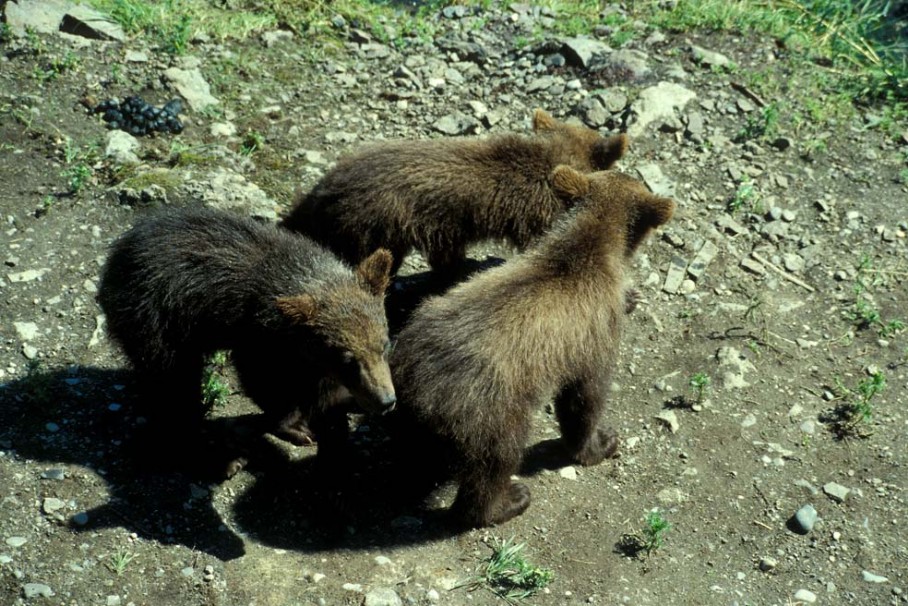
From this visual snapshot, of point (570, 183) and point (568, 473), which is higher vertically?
point (570, 183)

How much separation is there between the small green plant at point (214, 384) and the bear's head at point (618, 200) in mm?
3004

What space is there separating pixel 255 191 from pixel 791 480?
527cm

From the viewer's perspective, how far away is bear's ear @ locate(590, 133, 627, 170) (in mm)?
8453

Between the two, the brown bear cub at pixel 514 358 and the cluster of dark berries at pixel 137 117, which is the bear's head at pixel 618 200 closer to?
the brown bear cub at pixel 514 358

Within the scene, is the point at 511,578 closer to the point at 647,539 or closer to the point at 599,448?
the point at 647,539

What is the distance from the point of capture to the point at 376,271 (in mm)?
6309

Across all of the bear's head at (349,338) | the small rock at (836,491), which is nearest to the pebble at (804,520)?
the small rock at (836,491)

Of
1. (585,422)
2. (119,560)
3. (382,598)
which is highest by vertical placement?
(585,422)

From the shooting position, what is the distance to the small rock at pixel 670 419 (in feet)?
24.2

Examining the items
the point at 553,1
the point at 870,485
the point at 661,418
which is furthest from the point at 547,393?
the point at 553,1

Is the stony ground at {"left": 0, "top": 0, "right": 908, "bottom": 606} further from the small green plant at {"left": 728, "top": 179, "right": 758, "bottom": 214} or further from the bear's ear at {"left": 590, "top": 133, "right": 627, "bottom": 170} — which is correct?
the bear's ear at {"left": 590, "top": 133, "right": 627, "bottom": 170}

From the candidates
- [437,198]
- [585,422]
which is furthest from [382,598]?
[437,198]

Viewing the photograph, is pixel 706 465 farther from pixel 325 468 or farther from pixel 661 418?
pixel 325 468

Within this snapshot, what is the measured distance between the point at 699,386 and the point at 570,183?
1951mm
